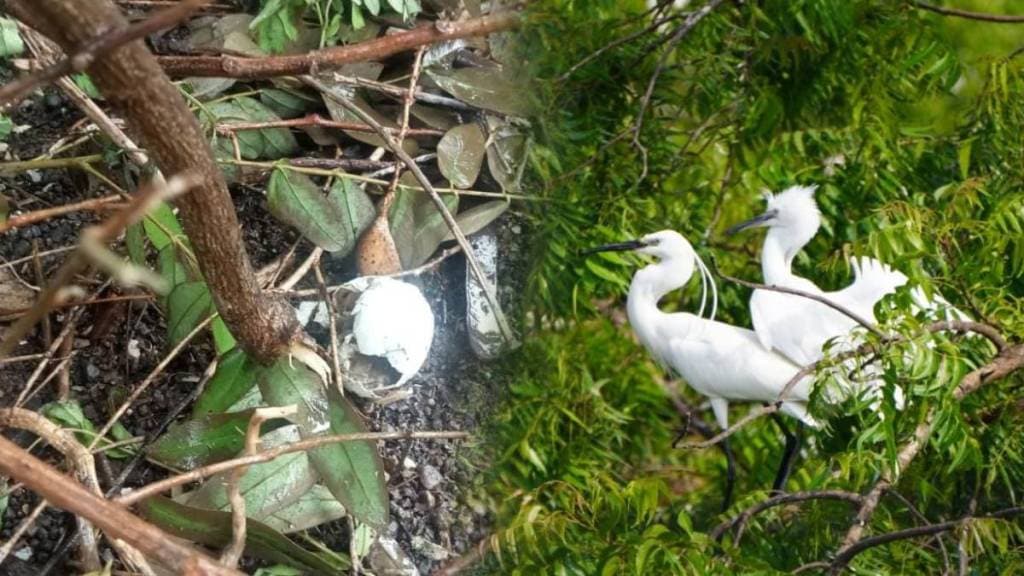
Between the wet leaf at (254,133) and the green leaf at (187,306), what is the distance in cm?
15

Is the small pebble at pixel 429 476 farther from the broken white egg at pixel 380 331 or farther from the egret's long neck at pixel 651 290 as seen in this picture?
the egret's long neck at pixel 651 290

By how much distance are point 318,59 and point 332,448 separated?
249 millimetres

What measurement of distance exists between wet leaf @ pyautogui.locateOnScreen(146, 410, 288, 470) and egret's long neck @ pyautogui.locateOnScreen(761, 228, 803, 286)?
2.12ft

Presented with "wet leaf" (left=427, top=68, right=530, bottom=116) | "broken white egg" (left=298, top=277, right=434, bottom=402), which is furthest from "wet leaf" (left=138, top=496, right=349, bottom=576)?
"wet leaf" (left=427, top=68, right=530, bottom=116)

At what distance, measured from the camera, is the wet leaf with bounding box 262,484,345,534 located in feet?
2.93

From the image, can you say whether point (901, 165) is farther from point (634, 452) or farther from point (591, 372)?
point (634, 452)

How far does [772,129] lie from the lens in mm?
1460

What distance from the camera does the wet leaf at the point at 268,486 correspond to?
2.88 ft

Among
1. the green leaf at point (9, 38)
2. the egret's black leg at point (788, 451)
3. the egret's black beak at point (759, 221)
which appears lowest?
the egret's black leg at point (788, 451)

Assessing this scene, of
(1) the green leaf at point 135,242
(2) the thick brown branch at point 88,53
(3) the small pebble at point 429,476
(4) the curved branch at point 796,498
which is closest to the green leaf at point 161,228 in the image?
(1) the green leaf at point 135,242

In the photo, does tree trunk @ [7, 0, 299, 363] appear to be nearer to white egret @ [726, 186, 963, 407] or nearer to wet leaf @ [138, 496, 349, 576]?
wet leaf @ [138, 496, 349, 576]

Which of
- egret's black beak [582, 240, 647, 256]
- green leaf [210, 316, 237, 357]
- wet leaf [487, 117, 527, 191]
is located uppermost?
wet leaf [487, 117, 527, 191]

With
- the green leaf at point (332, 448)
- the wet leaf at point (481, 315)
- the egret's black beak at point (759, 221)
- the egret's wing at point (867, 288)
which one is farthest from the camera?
the egret's black beak at point (759, 221)

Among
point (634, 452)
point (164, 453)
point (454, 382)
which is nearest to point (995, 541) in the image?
point (454, 382)
